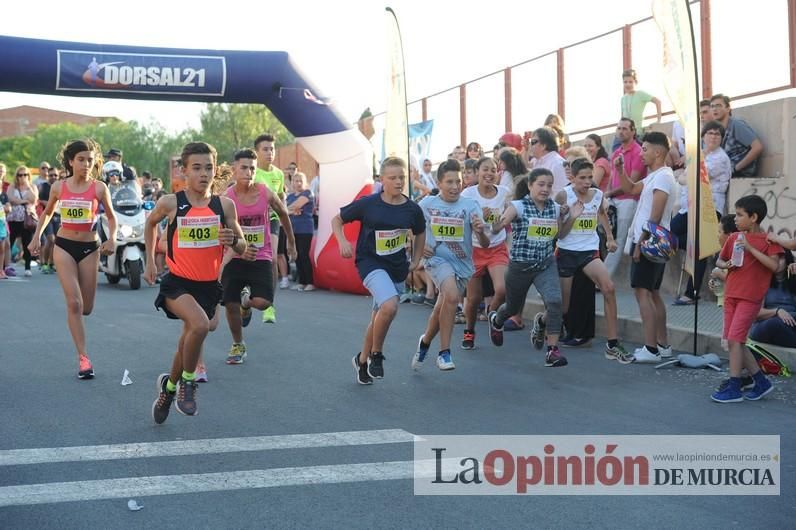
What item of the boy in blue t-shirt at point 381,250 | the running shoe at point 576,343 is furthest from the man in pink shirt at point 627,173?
the boy in blue t-shirt at point 381,250

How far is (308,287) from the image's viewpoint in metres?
17.7

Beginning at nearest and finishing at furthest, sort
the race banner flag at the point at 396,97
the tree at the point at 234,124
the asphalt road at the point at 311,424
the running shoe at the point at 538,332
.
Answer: the asphalt road at the point at 311,424 < the running shoe at the point at 538,332 < the race banner flag at the point at 396,97 < the tree at the point at 234,124

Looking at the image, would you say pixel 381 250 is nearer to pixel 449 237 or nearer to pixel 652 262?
pixel 449 237

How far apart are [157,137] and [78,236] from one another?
10491 cm

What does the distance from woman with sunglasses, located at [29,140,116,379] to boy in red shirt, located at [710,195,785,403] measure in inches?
197

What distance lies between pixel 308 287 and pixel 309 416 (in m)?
10.5

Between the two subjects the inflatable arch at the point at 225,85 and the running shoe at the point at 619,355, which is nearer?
the running shoe at the point at 619,355

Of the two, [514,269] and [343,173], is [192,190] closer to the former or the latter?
[514,269]

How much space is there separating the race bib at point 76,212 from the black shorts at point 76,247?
0.56 feet

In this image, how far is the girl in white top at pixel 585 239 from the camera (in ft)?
32.4

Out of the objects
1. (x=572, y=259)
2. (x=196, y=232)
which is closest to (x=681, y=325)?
(x=572, y=259)

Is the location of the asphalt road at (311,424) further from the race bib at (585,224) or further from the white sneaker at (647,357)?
the race bib at (585,224)

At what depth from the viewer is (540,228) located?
9836mm

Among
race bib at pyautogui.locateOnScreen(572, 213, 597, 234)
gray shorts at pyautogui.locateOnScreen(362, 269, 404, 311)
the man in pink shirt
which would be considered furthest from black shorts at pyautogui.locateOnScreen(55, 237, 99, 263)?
the man in pink shirt
